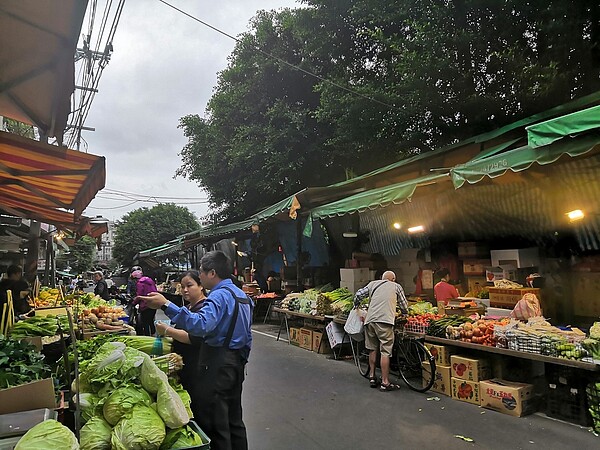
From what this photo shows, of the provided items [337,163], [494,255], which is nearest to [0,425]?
[494,255]

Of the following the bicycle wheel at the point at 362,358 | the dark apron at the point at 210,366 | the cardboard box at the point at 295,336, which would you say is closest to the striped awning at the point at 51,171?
the dark apron at the point at 210,366

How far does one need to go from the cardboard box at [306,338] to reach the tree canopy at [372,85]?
612 centimetres

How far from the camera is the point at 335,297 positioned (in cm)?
950

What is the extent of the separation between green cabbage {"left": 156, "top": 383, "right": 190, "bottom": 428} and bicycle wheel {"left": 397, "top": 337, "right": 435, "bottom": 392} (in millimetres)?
4832

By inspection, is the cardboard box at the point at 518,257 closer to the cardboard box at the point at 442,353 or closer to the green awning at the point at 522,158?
the cardboard box at the point at 442,353

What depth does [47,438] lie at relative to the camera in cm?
196

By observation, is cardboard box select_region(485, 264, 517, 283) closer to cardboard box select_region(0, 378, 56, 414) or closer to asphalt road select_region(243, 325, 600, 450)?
asphalt road select_region(243, 325, 600, 450)

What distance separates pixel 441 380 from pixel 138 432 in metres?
5.30

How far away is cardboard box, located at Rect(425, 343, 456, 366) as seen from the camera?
6.48 meters

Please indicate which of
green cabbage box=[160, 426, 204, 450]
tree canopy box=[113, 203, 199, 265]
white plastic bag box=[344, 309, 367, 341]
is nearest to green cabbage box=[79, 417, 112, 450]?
green cabbage box=[160, 426, 204, 450]

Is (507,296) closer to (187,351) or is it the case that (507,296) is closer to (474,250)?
(474,250)

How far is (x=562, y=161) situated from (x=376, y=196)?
298 cm

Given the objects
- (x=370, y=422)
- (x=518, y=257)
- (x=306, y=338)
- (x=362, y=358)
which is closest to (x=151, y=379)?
(x=370, y=422)

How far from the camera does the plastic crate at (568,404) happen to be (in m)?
5.00
